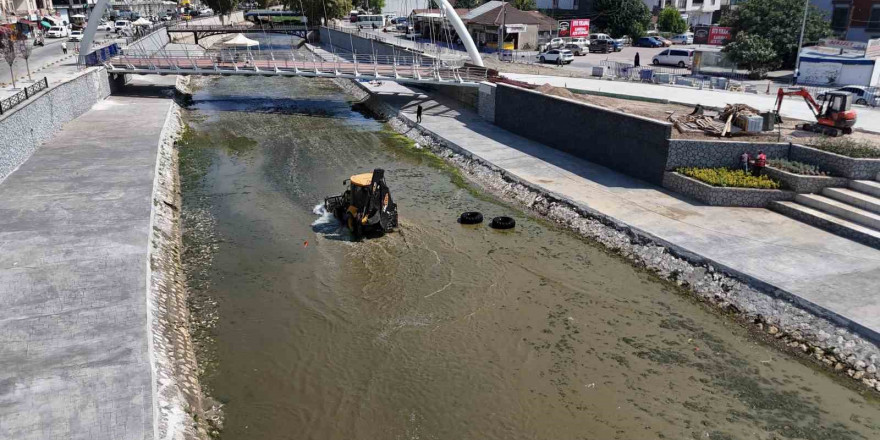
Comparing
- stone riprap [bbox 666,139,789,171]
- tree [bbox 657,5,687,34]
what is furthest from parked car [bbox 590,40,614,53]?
stone riprap [bbox 666,139,789,171]

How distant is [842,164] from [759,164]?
89.6 inches

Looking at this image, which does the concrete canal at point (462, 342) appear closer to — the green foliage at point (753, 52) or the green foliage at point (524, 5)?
the green foliage at point (753, 52)

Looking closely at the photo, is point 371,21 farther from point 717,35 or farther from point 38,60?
point 38,60

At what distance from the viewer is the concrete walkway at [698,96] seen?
87.8 ft

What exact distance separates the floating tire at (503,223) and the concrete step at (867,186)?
1029 centimetres

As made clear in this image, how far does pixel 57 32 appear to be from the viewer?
2457 inches

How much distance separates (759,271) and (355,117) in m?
26.9

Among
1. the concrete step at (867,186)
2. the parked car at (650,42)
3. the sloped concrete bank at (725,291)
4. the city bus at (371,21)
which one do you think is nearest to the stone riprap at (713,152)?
the concrete step at (867,186)

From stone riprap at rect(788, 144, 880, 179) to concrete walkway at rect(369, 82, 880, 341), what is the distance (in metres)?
2.46

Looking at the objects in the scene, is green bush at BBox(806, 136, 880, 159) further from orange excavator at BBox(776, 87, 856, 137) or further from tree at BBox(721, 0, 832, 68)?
tree at BBox(721, 0, 832, 68)


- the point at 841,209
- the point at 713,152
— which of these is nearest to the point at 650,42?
the point at 713,152

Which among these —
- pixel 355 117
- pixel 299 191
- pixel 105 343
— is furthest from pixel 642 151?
pixel 355 117

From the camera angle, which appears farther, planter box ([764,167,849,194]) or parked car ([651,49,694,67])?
parked car ([651,49,694,67])

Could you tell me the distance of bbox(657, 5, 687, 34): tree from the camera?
222 feet
